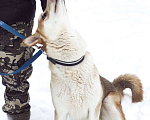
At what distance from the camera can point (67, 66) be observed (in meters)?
2.23

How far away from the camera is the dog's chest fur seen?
2244 mm

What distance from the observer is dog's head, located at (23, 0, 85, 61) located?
212cm

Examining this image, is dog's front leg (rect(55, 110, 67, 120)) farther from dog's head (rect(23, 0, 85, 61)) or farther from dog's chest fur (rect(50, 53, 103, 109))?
dog's head (rect(23, 0, 85, 61))

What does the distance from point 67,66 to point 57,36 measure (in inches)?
11.2

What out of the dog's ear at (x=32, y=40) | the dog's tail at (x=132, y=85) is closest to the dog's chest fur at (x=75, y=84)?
the dog's ear at (x=32, y=40)

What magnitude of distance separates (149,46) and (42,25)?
3.43 metres

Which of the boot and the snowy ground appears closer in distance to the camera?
the boot

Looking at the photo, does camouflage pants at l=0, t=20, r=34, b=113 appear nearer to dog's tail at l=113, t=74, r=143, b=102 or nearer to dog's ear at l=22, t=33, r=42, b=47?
dog's ear at l=22, t=33, r=42, b=47

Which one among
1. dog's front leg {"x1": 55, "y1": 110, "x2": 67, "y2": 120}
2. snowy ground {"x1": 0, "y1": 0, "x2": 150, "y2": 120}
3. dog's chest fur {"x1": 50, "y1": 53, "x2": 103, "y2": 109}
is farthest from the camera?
snowy ground {"x1": 0, "y1": 0, "x2": 150, "y2": 120}

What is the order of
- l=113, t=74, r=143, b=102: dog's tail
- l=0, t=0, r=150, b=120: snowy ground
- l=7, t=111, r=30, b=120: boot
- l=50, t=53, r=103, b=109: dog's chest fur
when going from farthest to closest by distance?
1. l=0, t=0, r=150, b=120: snowy ground
2. l=113, t=74, r=143, b=102: dog's tail
3. l=7, t=111, r=30, b=120: boot
4. l=50, t=53, r=103, b=109: dog's chest fur

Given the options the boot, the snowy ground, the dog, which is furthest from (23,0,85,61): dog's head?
the snowy ground

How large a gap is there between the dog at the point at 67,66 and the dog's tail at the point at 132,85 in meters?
0.68

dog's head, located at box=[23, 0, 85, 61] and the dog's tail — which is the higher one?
dog's head, located at box=[23, 0, 85, 61]

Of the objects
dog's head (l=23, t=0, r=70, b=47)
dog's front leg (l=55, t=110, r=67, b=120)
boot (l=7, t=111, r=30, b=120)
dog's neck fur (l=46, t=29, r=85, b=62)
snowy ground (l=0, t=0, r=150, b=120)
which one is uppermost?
dog's head (l=23, t=0, r=70, b=47)
